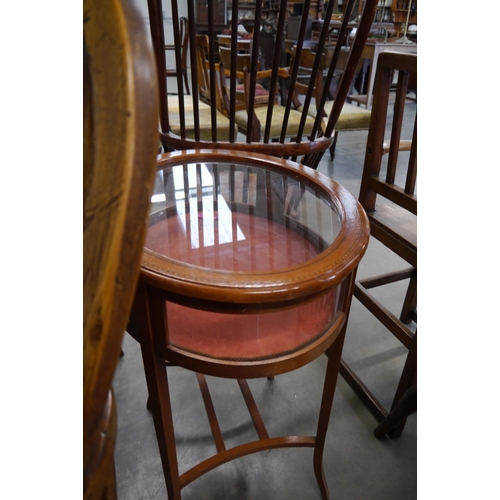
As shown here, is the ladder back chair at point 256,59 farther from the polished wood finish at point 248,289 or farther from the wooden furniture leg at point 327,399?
the wooden furniture leg at point 327,399

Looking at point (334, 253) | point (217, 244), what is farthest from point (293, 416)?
point (334, 253)

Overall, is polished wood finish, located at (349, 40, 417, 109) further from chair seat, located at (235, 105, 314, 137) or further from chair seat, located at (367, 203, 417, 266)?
chair seat, located at (367, 203, 417, 266)

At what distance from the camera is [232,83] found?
1.05 m

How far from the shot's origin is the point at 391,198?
100cm

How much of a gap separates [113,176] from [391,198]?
0.92 m

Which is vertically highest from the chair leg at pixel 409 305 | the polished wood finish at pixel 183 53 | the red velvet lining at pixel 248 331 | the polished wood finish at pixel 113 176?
the polished wood finish at pixel 183 53

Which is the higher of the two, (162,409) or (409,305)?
(162,409)

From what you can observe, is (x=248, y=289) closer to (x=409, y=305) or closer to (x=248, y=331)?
(x=248, y=331)

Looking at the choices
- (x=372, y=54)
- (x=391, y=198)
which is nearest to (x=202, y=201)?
(x=391, y=198)

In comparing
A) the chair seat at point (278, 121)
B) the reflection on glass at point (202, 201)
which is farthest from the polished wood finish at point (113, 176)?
the chair seat at point (278, 121)

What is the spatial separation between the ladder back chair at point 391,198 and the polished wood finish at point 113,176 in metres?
0.78

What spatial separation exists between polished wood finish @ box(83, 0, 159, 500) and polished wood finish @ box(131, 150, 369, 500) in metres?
0.25

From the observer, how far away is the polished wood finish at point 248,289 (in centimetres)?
47
